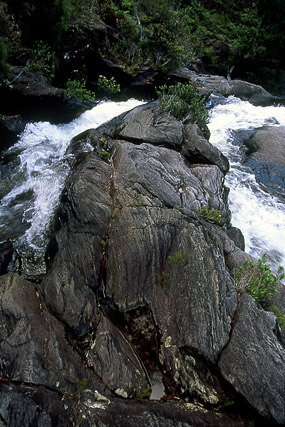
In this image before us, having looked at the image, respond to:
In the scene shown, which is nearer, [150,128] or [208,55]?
[150,128]

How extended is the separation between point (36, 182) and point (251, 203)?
9.55 m

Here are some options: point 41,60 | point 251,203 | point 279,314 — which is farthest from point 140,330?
point 41,60

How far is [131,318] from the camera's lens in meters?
6.55

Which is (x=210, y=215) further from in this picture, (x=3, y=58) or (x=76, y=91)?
(x=76, y=91)

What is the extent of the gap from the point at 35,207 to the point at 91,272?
4.64 m

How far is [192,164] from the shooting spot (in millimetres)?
11703

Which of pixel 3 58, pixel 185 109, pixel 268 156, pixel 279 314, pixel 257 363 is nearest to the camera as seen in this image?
pixel 257 363

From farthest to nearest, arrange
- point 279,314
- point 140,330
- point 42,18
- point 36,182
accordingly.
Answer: point 42,18 → point 36,182 → point 279,314 → point 140,330

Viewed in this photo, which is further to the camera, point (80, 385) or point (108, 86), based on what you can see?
point (108, 86)

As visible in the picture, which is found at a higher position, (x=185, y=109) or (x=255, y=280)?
(x=185, y=109)

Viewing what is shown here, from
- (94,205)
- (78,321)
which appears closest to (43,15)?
(94,205)

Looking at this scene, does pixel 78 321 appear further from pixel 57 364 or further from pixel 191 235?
pixel 191 235

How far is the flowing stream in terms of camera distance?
385 inches

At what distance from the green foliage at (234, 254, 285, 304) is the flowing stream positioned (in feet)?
11.4
